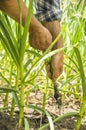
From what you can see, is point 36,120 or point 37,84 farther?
point 36,120

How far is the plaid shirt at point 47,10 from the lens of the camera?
3.69 ft

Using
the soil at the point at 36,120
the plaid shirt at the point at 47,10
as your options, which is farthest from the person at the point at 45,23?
the soil at the point at 36,120

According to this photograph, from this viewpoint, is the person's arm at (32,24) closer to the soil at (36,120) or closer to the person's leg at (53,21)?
the person's leg at (53,21)

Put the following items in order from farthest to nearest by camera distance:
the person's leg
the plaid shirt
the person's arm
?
1. the plaid shirt
2. the person's leg
3. the person's arm

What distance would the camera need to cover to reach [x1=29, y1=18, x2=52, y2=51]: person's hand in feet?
2.63

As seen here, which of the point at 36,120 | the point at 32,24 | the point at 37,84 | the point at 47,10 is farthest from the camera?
the point at 47,10

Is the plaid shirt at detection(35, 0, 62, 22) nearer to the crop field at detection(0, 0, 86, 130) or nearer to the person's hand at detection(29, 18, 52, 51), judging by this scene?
the crop field at detection(0, 0, 86, 130)

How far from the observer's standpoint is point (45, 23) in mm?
1087

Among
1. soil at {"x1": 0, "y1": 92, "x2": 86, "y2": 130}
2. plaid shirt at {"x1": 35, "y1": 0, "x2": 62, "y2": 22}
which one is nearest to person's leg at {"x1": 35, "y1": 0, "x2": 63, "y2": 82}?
plaid shirt at {"x1": 35, "y1": 0, "x2": 62, "y2": 22}

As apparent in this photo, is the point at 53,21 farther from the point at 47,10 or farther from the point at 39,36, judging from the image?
the point at 39,36

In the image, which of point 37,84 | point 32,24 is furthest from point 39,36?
point 37,84

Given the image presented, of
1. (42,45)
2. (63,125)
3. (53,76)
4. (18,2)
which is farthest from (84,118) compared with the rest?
(18,2)

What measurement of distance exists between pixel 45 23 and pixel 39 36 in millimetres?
286

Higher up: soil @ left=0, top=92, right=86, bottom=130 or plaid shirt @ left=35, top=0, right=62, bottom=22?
plaid shirt @ left=35, top=0, right=62, bottom=22
